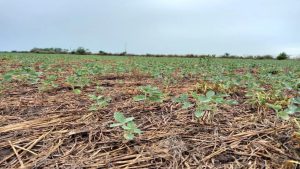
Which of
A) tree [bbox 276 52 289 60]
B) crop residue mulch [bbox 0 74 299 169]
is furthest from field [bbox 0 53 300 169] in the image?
tree [bbox 276 52 289 60]

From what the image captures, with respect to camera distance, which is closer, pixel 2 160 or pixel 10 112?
pixel 2 160

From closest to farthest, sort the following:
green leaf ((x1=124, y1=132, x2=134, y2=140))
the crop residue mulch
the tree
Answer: the crop residue mulch → green leaf ((x1=124, y1=132, x2=134, y2=140)) → the tree

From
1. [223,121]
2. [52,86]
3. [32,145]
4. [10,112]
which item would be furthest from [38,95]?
[223,121]

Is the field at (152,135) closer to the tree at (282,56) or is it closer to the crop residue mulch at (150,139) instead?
the crop residue mulch at (150,139)

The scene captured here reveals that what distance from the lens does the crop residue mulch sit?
1.53 m

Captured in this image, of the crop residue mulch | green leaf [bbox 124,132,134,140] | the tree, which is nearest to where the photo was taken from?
the crop residue mulch

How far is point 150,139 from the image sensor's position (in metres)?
1.72

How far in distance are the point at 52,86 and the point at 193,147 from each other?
87.7 inches

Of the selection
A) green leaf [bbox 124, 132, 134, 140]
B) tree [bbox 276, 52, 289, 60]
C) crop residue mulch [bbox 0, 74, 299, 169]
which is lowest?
tree [bbox 276, 52, 289, 60]

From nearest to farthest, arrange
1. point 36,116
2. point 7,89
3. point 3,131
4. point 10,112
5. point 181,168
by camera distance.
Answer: point 181,168 → point 3,131 → point 36,116 → point 10,112 → point 7,89

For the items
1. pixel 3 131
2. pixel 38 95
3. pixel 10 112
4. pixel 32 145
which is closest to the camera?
pixel 32 145

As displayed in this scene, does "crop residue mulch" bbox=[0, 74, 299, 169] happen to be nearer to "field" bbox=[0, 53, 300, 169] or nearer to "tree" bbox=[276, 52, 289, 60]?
"field" bbox=[0, 53, 300, 169]

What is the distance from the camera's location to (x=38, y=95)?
3.02m

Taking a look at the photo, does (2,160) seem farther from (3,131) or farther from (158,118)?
(158,118)
